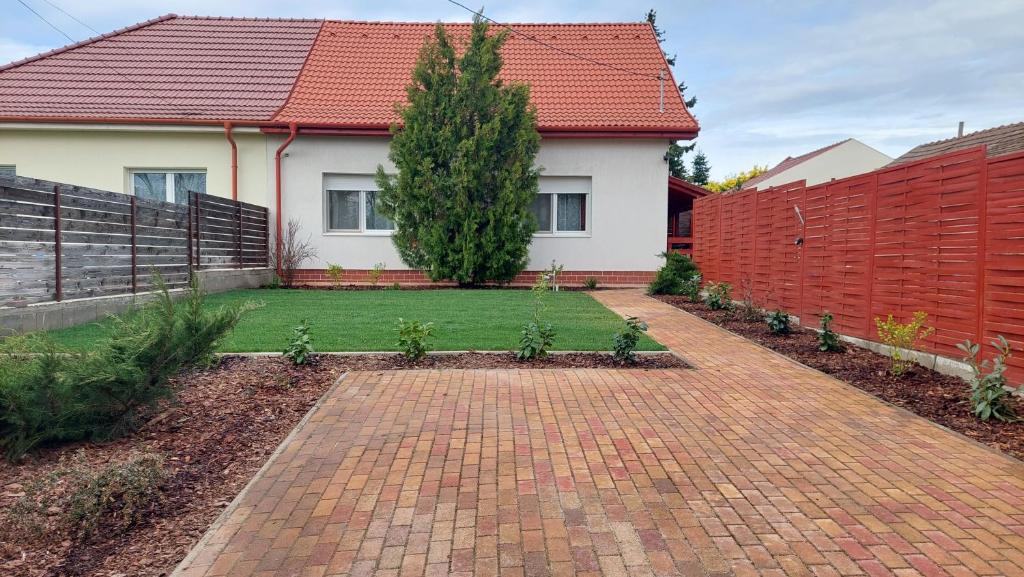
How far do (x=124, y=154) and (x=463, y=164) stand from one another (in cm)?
853

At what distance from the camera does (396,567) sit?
2803mm

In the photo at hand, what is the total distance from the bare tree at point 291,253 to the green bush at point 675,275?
8593mm

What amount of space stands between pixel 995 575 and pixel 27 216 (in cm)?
966

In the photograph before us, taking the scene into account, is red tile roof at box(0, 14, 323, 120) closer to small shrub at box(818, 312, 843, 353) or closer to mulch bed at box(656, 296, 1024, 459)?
mulch bed at box(656, 296, 1024, 459)

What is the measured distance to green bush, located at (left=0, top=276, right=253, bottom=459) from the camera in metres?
3.80

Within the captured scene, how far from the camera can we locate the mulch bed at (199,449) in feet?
9.56

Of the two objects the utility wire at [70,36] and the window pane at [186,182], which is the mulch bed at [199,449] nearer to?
the window pane at [186,182]

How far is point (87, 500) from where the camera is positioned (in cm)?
318

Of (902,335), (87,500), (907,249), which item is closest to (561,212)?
(907,249)

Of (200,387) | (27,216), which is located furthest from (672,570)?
(27,216)

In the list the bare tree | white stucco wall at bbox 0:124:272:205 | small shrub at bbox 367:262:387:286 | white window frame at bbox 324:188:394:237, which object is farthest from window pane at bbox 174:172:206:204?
small shrub at bbox 367:262:387:286

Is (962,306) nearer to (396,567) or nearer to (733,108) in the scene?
(396,567)

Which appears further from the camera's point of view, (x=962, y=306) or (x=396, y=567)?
(x=962, y=306)

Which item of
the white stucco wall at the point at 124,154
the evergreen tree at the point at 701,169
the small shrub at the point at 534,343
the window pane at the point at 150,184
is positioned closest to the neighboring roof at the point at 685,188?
the white stucco wall at the point at 124,154
